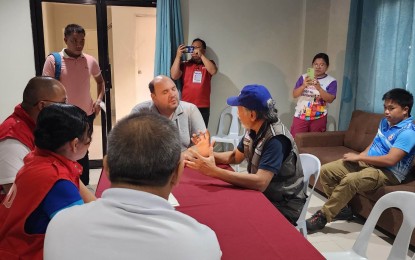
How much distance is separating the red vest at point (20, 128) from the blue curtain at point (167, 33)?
9.03ft

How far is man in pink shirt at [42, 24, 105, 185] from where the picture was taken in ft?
10.2

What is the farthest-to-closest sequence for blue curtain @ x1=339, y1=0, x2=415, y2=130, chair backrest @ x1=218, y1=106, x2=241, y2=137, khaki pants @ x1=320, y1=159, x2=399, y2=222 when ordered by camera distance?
chair backrest @ x1=218, y1=106, x2=241, y2=137 → blue curtain @ x1=339, y1=0, x2=415, y2=130 → khaki pants @ x1=320, y1=159, x2=399, y2=222

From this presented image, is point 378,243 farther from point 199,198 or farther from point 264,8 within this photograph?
point 264,8

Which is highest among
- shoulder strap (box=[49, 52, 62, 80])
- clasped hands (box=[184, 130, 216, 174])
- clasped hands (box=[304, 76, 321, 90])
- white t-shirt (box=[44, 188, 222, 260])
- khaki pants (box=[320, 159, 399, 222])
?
shoulder strap (box=[49, 52, 62, 80])

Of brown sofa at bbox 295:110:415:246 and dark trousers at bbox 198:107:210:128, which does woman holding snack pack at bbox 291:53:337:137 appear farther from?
dark trousers at bbox 198:107:210:128

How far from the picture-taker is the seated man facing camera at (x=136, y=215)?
2.26 ft

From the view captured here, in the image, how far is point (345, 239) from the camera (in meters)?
2.69

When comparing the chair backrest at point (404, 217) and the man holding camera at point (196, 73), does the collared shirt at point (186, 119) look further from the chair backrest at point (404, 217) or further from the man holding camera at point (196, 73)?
the man holding camera at point (196, 73)

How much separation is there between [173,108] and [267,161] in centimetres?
98

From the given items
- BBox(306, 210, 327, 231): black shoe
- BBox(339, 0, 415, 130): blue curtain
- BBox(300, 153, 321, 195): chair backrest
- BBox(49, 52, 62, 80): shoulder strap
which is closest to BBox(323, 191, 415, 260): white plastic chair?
BBox(300, 153, 321, 195): chair backrest

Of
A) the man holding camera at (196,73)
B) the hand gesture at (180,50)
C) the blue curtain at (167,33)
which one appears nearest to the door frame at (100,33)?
the blue curtain at (167,33)

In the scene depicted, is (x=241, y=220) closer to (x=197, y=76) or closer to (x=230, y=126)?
(x=197, y=76)

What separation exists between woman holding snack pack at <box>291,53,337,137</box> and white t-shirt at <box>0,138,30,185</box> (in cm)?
305

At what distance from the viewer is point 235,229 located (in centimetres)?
131
